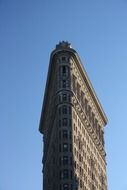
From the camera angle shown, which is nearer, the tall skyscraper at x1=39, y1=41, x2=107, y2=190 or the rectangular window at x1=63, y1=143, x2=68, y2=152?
the tall skyscraper at x1=39, y1=41, x2=107, y2=190

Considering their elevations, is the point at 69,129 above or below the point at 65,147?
above

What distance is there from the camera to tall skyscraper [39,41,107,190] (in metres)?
161

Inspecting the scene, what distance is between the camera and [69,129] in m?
165

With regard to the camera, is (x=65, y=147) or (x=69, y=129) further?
(x=69, y=129)

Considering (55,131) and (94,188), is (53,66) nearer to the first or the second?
(55,131)

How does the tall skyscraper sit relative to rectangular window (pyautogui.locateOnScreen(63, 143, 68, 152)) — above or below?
above

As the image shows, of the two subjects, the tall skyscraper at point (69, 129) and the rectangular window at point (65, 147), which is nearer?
the tall skyscraper at point (69, 129)

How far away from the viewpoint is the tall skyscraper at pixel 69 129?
6344 inches

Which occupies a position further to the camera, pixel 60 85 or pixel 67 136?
pixel 60 85

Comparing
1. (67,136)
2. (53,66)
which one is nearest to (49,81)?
(53,66)

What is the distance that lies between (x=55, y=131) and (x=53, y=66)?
2340 centimetres

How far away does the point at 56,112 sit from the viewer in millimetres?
173875

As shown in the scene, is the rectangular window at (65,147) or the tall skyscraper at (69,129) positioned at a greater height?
the tall skyscraper at (69,129)

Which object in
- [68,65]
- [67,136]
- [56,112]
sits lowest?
[67,136]
